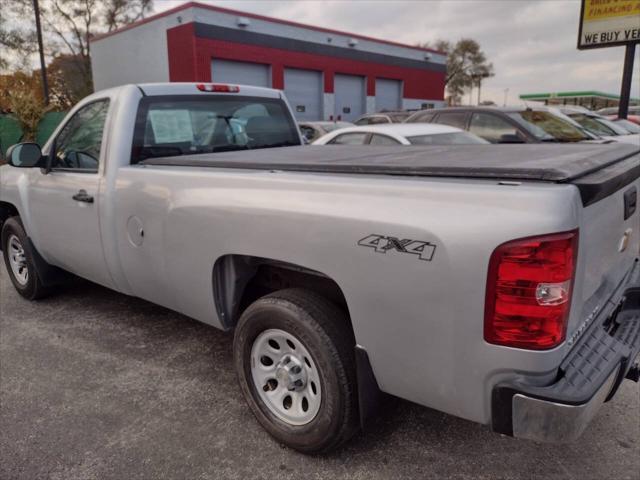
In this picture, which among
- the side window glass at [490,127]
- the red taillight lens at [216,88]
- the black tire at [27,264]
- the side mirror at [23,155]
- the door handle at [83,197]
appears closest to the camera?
the door handle at [83,197]

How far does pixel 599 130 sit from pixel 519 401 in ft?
32.1

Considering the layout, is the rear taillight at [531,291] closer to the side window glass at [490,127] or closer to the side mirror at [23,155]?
the side mirror at [23,155]

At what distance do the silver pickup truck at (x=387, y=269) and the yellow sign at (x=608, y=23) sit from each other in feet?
30.8

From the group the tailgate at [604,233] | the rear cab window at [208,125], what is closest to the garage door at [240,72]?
the rear cab window at [208,125]

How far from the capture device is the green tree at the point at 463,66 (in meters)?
60.2

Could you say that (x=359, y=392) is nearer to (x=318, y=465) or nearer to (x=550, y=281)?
(x=318, y=465)

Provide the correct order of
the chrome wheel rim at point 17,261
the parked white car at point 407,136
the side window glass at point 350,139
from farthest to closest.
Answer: the side window glass at point 350,139, the parked white car at point 407,136, the chrome wheel rim at point 17,261

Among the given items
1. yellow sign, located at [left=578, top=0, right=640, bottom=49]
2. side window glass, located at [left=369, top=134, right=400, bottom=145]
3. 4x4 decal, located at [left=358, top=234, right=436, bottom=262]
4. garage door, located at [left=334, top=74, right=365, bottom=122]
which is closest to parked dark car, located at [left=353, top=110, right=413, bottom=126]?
yellow sign, located at [left=578, top=0, right=640, bottom=49]

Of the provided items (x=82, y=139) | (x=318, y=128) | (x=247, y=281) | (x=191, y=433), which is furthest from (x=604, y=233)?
(x=318, y=128)

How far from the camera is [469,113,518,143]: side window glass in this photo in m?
7.92

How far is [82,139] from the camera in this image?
12.6 ft

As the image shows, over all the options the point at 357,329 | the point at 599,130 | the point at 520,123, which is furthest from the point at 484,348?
the point at 599,130

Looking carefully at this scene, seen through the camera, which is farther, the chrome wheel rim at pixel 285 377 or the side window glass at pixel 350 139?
the side window glass at pixel 350 139

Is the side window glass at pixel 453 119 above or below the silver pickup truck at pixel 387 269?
above
